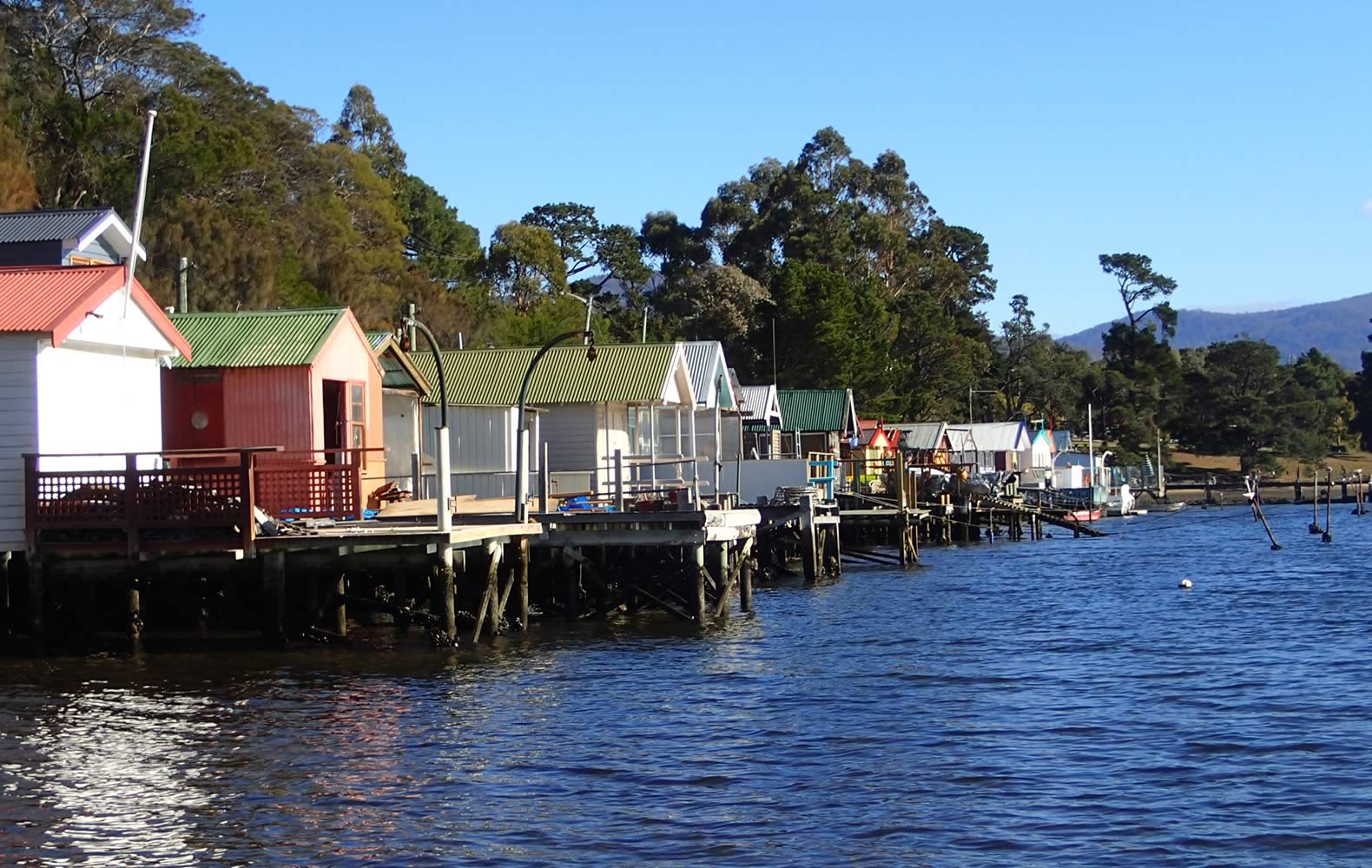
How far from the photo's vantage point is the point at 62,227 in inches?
1296

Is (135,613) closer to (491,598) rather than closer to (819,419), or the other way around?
(491,598)

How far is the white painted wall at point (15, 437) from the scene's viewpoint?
80.7 feet

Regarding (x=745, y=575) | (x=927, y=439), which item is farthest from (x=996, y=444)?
(x=745, y=575)

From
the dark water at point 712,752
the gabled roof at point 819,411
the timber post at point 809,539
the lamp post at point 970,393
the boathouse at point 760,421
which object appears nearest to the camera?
the dark water at point 712,752

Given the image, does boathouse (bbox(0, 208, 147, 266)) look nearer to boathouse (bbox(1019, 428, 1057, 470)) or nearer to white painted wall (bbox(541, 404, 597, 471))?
white painted wall (bbox(541, 404, 597, 471))

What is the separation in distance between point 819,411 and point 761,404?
6.80m

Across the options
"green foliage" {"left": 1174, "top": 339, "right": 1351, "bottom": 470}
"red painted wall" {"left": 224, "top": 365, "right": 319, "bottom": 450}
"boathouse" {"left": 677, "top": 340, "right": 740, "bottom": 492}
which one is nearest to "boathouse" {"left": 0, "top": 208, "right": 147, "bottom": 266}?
"red painted wall" {"left": 224, "top": 365, "right": 319, "bottom": 450}

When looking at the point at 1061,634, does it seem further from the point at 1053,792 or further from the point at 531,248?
the point at 531,248

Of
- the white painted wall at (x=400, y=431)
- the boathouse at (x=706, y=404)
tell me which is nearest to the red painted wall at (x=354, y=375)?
the white painted wall at (x=400, y=431)

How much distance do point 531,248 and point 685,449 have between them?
2029 inches

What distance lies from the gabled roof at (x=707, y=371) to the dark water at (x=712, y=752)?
21691 millimetres

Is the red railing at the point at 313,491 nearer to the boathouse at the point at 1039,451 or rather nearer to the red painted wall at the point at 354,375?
the red painted wall at the point at 354,375

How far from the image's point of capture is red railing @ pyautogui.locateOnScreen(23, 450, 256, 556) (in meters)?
24.3

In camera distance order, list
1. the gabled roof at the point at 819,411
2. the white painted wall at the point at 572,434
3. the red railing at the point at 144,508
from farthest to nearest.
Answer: the gabled roof at the point at 819,411, the white painted wall at the point at 572,434, the red railing at the point at 144,508
